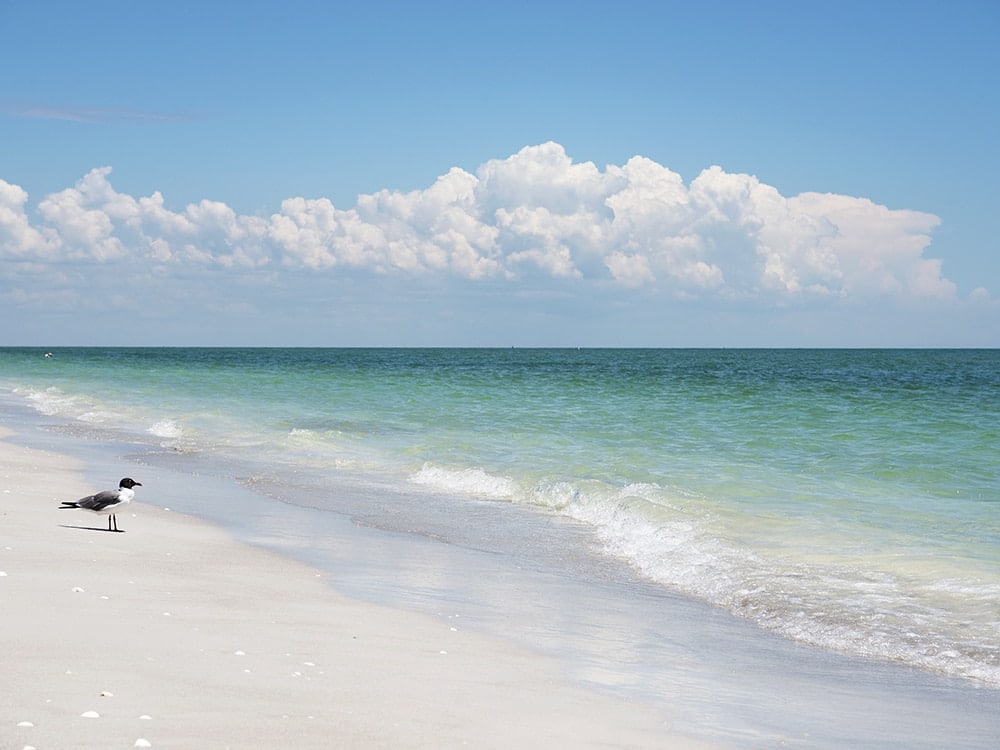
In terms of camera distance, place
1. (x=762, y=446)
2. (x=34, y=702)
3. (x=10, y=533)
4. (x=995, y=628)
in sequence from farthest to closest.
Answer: (x=762, y=446) < (x=10, y=533) < (x=995, y=628) < (x=34, y=702)

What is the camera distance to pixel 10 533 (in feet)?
33.5

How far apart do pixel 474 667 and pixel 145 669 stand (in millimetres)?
2061

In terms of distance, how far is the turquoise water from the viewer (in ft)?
31.3

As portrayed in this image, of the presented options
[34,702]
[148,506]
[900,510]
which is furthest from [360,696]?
[900,510]

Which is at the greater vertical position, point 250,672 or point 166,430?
point 250,672

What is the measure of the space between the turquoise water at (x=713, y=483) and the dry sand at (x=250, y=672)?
318cm

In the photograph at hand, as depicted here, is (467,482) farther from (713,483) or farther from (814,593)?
(814,593)

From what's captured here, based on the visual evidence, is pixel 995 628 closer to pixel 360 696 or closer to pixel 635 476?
pixel 360 696

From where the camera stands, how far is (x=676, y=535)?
12.7 meters

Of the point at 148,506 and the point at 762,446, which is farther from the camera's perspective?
the point at 762,446

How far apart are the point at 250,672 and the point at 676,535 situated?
7.63 metres

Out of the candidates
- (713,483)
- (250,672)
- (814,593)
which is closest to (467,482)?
(713,483)

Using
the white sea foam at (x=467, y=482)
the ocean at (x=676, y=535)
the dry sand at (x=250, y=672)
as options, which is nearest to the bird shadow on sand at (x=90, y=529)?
the ocean at (x=676, y=535)

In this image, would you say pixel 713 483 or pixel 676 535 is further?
pixel 713 483
